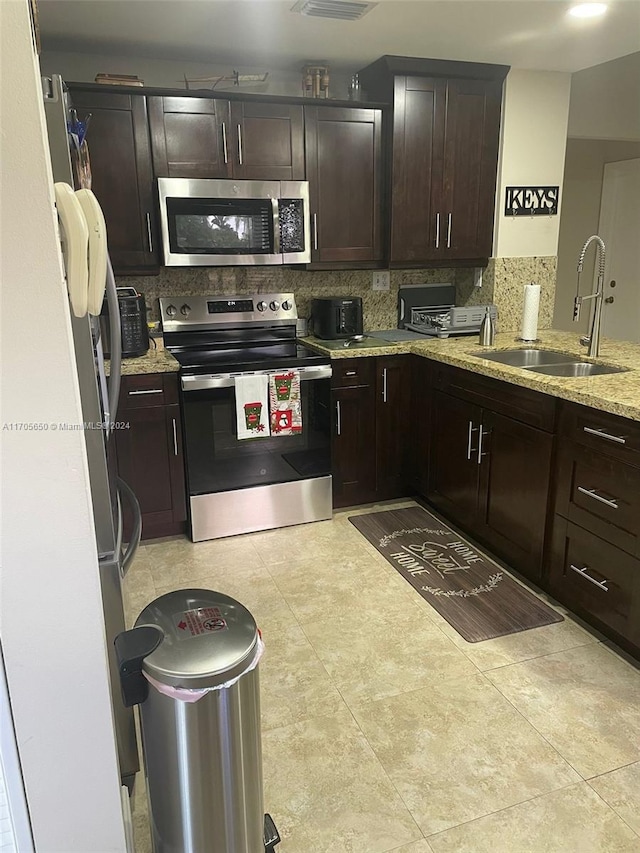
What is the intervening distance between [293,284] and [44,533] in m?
2.92

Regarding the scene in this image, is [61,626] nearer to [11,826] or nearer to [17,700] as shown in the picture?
[17,700]

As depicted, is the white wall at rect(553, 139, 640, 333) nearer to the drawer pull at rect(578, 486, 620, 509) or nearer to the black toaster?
the black toaster

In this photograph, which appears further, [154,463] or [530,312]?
[530,312]

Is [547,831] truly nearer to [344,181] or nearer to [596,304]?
[596,304]

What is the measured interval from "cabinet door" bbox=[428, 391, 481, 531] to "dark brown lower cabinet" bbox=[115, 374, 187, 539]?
1360 millimetres

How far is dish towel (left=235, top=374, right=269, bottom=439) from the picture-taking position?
3145mm

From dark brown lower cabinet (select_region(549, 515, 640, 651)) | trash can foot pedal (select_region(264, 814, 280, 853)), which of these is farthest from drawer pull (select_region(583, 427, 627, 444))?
trash can foot pedal (select_region(264, 814, 280, 853))

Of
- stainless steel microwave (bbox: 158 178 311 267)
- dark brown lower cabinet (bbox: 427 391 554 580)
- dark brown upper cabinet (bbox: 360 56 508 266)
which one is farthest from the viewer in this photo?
dark brown upper cabinet (bbox: 360 56 508 266)

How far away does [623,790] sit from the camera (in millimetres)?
1735

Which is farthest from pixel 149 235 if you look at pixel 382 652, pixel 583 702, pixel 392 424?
pixel 583 702

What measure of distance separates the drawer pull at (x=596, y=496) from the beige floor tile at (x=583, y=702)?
0.56 m

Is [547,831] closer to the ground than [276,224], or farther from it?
closer to the ground

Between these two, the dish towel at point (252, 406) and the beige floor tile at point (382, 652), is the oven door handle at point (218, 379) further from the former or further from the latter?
the beige floor tile at point (382, 652)

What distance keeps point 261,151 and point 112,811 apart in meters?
3.01
